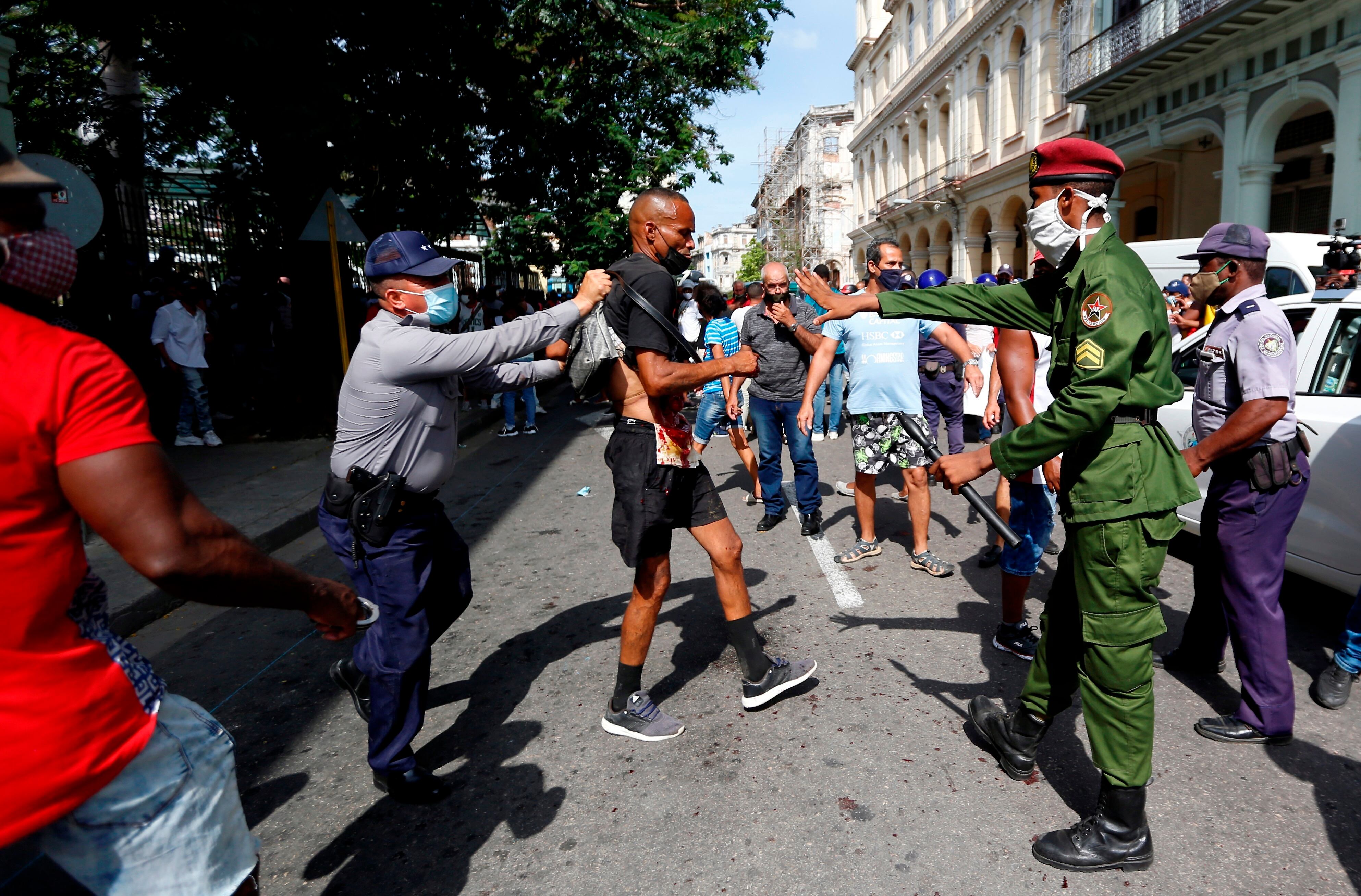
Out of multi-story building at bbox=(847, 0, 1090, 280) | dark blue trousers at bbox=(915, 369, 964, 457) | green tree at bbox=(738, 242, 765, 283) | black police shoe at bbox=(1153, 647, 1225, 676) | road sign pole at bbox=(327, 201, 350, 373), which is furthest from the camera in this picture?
green tree at bbox=(738, 242, 765, 283)

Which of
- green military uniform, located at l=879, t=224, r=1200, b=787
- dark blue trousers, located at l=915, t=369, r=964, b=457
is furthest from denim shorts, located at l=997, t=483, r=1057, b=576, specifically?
dark blue trousers, located at l=915, t=369, r=964, b=457

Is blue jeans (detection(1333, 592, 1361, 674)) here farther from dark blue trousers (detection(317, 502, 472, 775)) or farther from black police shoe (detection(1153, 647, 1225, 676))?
dark blue trousers (detection(317, 502, 472, 775))

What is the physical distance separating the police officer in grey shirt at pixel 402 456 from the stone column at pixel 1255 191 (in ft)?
50.3

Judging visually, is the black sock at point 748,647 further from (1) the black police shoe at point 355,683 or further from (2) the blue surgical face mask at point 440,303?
(2) the blue surgical face mask at point 440,303

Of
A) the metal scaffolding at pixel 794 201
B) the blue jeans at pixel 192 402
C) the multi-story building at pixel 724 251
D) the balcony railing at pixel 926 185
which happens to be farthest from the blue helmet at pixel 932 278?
the multi-story building at pixel 724 251

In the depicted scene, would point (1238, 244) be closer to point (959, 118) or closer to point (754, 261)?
point (959, 118)

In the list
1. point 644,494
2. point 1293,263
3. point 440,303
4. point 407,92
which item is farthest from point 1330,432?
point 407,92

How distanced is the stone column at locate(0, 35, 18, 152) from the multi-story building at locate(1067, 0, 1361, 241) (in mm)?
16153

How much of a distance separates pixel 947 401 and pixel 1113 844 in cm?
514

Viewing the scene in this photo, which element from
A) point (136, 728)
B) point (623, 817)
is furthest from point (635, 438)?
point (136, 728)

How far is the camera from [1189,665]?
378cm

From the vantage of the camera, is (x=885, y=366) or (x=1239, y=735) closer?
(x=1239, y=735)

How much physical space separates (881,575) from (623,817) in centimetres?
285

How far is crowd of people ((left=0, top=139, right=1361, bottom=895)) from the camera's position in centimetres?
125
